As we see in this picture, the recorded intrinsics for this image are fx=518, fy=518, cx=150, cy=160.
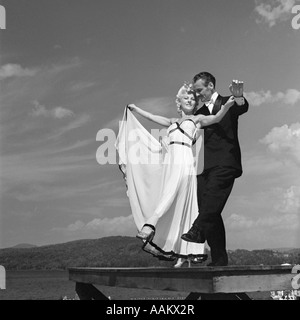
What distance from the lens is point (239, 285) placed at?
3580 millimetres

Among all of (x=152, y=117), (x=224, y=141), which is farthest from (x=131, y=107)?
(x=224, y=141)

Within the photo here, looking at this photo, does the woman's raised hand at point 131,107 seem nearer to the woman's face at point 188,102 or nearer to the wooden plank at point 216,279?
the woman's face at point 188,102

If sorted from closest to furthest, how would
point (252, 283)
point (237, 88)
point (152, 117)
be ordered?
point (252, 283) → point (237, 88) → point (152, 117)

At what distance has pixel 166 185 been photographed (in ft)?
16.9

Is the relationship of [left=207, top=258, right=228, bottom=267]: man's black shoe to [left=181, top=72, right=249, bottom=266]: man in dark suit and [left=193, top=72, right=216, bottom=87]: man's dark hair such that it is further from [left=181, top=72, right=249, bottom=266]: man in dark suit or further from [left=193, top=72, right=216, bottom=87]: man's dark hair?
[left=193, top=72, right=216, bottom=87]: man's dark hair

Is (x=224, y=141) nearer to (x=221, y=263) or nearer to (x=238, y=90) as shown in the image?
(x=238, y=90)

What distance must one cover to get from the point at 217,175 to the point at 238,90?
846mm

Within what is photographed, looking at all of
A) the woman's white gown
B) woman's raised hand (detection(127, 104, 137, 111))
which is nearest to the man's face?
the woman's white gown

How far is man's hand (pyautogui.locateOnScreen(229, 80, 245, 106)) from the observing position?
193 inches

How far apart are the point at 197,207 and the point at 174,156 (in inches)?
22.1

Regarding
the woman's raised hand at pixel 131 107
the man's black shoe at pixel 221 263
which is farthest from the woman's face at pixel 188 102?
the man's black shoe at pixel 221 263

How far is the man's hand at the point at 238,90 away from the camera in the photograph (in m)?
4.91
